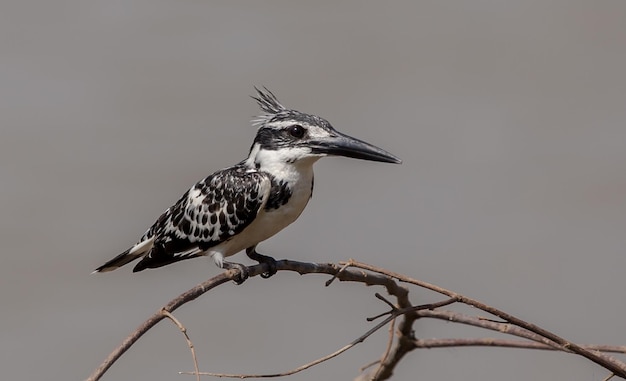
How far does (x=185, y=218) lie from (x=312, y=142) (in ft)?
1.14

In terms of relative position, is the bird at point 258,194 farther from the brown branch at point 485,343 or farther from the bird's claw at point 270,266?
the brown branch at point 485,343

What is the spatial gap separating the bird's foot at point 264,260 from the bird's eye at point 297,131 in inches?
10.1

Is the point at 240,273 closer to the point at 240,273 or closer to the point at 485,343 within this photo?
→ the point at 240,273

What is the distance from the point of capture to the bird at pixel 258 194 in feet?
6.23

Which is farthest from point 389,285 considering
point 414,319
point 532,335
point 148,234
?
point 148,234

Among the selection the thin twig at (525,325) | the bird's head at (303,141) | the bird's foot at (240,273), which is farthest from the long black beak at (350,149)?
the thin twig at (525,325)

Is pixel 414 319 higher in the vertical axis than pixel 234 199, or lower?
lower

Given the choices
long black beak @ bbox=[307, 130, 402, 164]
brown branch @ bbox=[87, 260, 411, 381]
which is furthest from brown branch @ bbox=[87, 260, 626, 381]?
long black beak @ bbox=[307, 130, 402, 164]

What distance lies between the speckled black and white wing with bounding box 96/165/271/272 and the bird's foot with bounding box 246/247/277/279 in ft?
0.30

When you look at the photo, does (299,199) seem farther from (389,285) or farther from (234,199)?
(389,285)

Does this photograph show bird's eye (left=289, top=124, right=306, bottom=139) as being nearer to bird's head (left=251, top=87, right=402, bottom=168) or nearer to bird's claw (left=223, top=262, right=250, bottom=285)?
bird's head (left=251, top=87, right=402, bottom=168)

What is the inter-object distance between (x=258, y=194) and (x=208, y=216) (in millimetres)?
136

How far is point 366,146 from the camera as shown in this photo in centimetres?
183

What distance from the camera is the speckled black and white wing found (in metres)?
1.95
